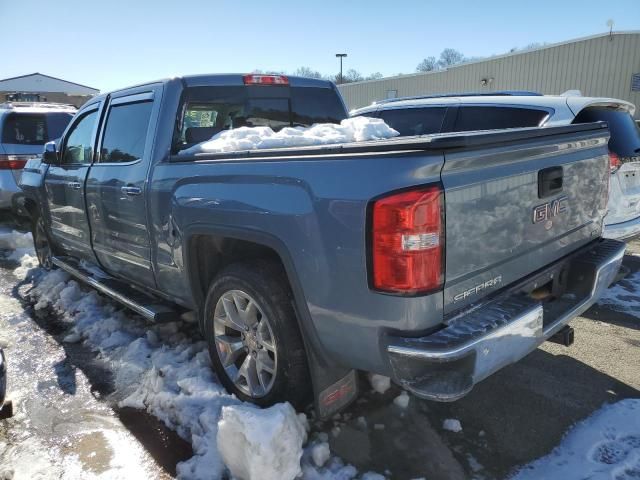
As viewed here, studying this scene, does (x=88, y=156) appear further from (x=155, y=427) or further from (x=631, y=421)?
(x=631, y=421)

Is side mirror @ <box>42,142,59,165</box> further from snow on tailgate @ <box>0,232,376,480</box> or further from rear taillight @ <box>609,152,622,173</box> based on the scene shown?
rear taillight @ <box>609,152,622,173</box>

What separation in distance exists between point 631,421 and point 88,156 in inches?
177

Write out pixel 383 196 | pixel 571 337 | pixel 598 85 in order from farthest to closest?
pixel 598 85, pixel 571 337, pixel 383 196

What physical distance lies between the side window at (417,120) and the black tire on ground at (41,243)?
4.45 meters

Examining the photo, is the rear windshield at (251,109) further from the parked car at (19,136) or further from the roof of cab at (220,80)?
the parked car at (19,136)

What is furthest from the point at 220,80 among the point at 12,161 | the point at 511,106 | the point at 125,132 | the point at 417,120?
the point at 12,161

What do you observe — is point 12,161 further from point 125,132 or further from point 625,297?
point 625,297

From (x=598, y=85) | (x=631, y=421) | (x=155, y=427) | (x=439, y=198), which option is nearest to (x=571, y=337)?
(x=631, y=421)

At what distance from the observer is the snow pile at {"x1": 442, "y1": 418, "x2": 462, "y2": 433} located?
2820mm

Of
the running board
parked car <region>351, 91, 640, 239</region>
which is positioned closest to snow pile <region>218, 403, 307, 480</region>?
the running board

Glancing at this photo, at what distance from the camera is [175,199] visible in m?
3.12

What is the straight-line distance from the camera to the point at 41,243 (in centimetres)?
619

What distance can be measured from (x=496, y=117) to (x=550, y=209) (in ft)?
9.79

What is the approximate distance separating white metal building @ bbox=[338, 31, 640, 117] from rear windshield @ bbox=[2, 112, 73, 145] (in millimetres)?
16177
